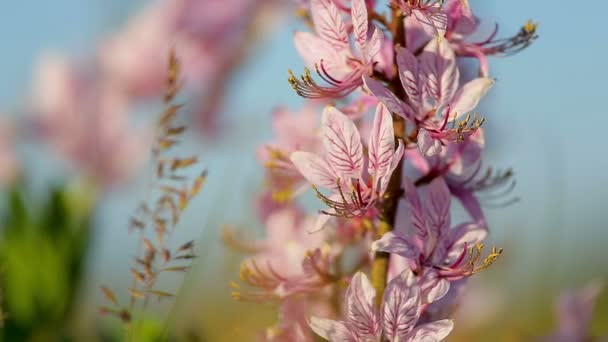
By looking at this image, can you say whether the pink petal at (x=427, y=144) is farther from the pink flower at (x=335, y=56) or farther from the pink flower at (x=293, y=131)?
the pink flower at (x=293, y=131)

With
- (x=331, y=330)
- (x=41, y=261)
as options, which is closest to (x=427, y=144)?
(x=331, y=330)

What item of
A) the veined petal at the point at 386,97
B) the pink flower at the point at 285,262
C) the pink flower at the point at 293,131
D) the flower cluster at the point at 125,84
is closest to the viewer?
the veined petal at the point at 386,97

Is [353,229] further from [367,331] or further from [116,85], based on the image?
[116,85]

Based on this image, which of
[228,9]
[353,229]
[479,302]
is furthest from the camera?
[479,302]

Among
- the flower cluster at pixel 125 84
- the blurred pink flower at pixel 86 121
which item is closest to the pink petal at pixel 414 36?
the flower cluster at pixel 125 84

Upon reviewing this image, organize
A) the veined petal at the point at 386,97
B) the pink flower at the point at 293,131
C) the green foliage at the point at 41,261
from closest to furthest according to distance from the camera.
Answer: the veined petal at the point at 386,97, the pink flower at the point at 293,131, the green foliage at the point at 41,261

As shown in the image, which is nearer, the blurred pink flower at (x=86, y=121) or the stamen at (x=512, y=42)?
the stamen at (x=512, y=42)

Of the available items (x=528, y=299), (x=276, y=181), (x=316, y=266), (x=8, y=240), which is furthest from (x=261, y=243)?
(x=528, y=299)

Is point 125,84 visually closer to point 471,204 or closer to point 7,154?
point 7,154
